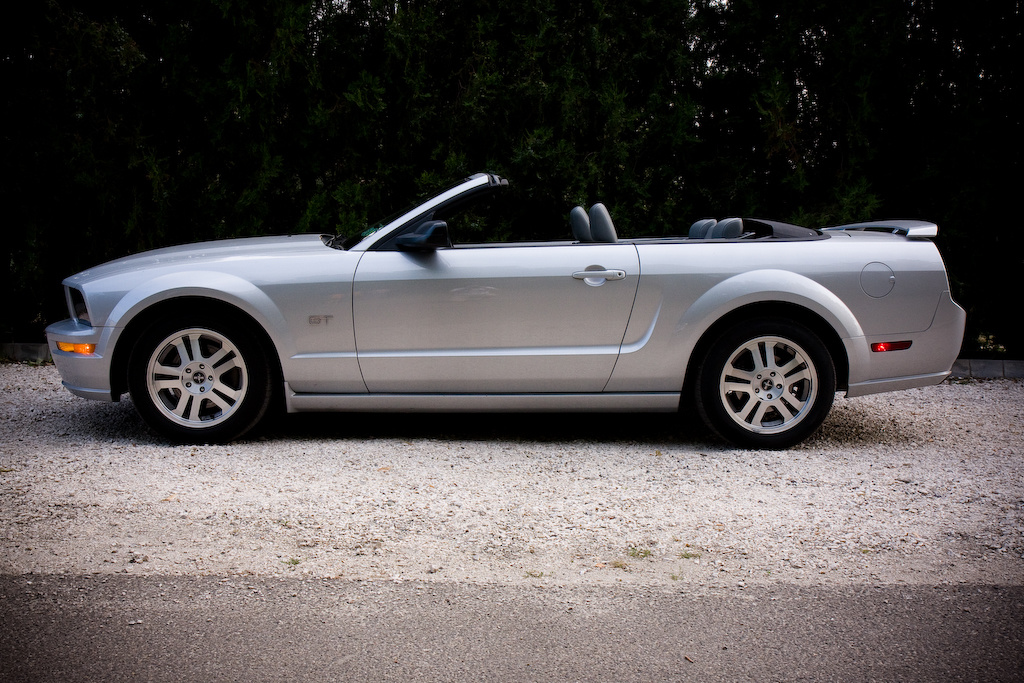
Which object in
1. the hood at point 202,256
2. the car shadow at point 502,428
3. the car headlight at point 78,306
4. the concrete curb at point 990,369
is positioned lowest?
the concrete curb at point 990,369

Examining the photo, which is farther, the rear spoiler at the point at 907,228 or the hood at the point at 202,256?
the rear spoiler at the point at 907,228

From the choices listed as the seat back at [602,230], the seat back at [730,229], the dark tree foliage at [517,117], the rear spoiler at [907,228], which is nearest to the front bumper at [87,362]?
the seat back at [602,230]

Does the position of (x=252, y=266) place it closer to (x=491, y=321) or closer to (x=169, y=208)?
(x=491, y=321)

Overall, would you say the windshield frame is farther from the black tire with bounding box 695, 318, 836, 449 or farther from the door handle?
the black tire with bounding box 695, 318, 836, 449

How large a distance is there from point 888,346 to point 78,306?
4.57 meters

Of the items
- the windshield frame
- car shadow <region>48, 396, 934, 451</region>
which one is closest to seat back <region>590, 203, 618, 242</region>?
the windshield frame

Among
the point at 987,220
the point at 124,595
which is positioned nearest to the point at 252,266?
the point at 124,595

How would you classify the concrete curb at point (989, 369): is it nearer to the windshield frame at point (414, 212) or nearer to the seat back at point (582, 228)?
the seat back at point (582, 228)

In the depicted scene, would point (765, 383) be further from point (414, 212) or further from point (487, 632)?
point (487, 632)

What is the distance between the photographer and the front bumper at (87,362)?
4523mm

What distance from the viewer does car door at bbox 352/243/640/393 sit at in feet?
14.9

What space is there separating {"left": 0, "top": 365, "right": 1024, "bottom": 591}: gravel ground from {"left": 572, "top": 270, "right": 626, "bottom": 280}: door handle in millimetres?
969

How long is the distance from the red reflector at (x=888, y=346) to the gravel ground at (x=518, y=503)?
23.1 inches

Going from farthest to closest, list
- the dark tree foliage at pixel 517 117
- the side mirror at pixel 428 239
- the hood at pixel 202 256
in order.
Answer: the dark tree foliage at pixel 517 117, the hood at pixel 202 256, the side mirror at pixel 428 239
